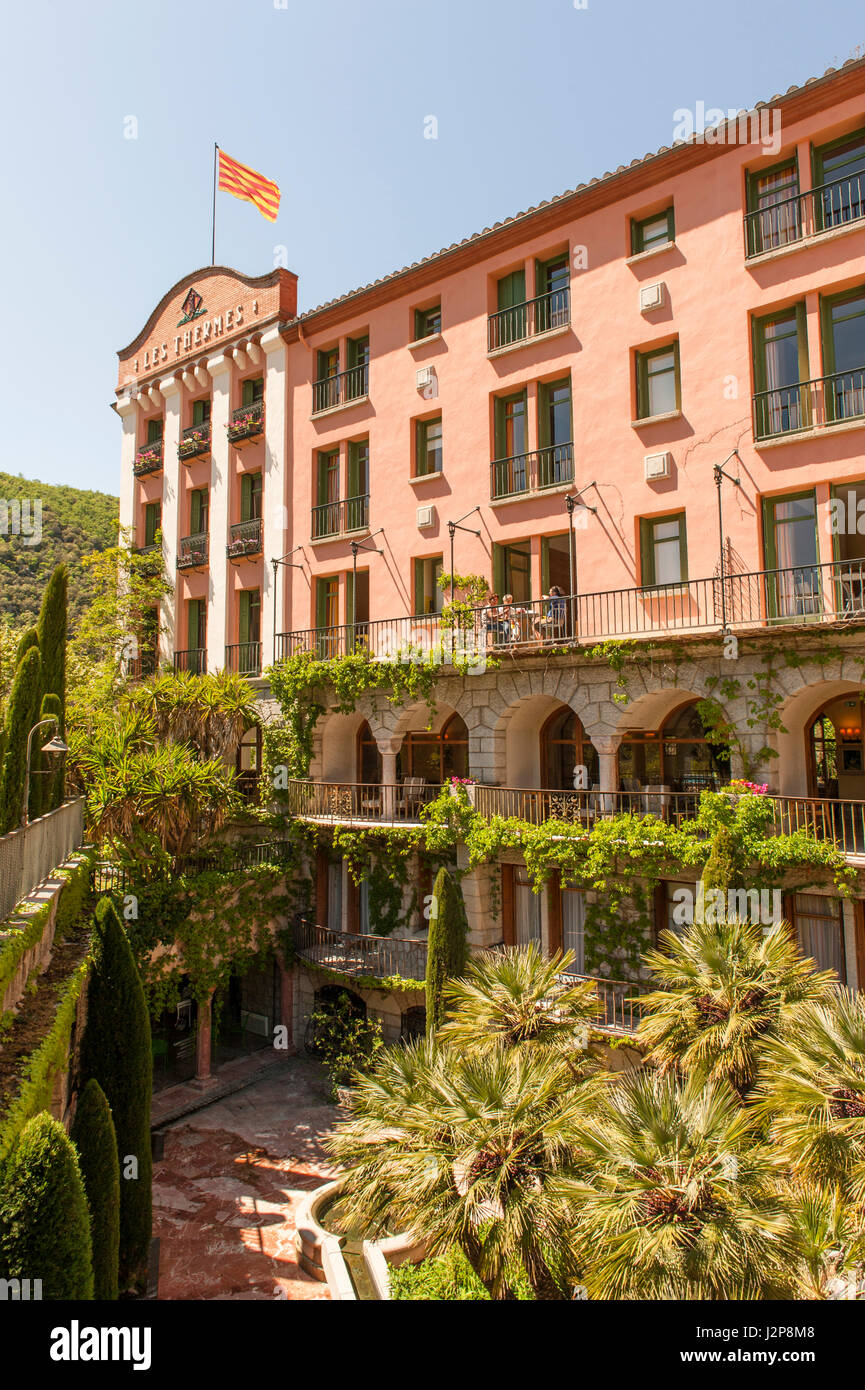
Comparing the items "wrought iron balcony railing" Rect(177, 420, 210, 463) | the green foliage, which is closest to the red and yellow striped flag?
"wrought iron balcony railing" Rect(177, 420, 210, 463)

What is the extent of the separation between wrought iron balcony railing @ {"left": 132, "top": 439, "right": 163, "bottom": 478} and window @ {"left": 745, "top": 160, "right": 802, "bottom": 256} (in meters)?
22.6

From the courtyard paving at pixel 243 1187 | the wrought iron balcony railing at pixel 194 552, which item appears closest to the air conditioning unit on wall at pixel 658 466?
the courtyard paving at pixel 243 1187

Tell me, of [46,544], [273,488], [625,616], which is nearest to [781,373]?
[625,616]

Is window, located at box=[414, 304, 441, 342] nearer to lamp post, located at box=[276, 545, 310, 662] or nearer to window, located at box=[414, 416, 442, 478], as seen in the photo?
window, located at box=[414, 416, 442, 478]

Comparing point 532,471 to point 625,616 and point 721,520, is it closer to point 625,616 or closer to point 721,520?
point 625,616

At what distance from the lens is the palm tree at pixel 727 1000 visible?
1131cm

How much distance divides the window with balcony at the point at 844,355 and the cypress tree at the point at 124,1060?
56.1ft

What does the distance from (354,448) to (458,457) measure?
A: 187 inches

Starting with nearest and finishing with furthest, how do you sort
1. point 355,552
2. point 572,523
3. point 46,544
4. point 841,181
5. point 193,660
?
point 841,181, point 572,523, point 355,552, point 193,660, point 46,544

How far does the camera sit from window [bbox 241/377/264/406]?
29.4m

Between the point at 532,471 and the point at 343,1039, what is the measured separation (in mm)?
15786

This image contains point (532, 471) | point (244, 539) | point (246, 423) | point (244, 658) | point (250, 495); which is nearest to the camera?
point (532, 471)

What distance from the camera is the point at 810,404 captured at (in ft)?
56.2
